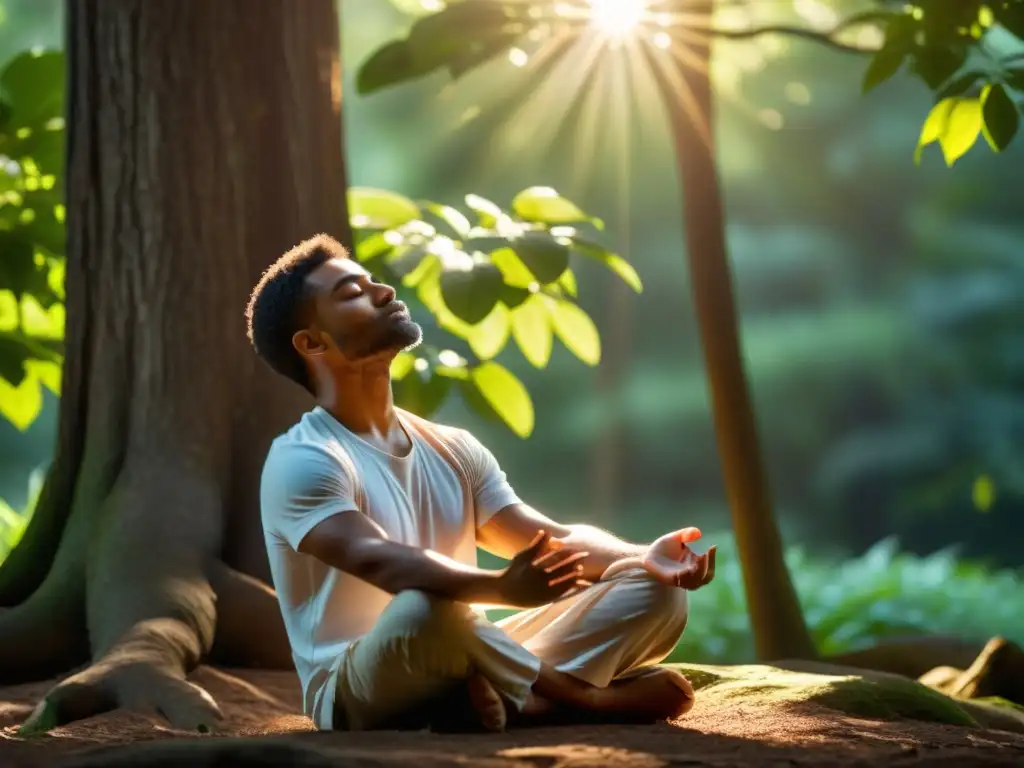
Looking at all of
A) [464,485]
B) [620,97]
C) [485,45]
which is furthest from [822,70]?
[464,485]

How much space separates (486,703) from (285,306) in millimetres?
886

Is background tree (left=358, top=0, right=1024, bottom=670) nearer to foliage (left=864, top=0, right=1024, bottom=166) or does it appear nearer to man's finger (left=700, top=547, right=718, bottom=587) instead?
foliage (left=864, top=0, right=1024, bottom=166)

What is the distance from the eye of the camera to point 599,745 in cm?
205

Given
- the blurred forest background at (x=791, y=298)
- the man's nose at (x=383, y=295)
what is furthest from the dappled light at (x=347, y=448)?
the blurred forest background at (x=791, y=298)

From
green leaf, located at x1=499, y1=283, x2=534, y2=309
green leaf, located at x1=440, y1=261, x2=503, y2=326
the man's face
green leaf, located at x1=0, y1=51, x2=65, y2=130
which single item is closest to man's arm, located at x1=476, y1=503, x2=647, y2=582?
the man's face

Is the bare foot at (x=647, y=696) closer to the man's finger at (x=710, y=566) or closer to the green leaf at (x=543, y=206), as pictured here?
the man's finger at (x=710, y=566)

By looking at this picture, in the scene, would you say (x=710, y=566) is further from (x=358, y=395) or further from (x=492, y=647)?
(x=358, y=395)

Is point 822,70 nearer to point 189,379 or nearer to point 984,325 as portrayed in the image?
point 984,325

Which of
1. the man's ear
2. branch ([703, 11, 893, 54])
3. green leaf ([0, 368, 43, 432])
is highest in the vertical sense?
branch ([703, 11, 893, 54])

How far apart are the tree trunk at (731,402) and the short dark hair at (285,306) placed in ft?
6.88

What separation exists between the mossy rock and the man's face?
1098mm

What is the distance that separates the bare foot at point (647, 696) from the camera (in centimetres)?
245

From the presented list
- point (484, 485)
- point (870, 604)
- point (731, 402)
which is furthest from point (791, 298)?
point (484, 485)

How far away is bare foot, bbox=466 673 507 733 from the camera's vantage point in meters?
2.28
